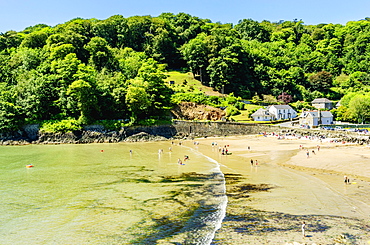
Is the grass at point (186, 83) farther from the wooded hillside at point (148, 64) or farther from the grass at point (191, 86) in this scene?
the wooded hillside at point (148, 64)

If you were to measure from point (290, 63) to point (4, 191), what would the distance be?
109 m

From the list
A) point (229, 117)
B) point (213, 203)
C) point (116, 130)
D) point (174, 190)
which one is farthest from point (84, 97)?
point (213, 203)

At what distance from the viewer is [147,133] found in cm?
6669

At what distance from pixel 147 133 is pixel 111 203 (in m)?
45.5

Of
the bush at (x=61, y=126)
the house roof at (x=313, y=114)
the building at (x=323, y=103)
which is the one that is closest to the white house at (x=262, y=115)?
the house roof at (x=313, y=114)

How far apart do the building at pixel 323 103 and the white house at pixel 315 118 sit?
19.8 meters

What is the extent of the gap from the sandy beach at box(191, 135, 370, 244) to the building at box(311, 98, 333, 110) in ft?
169

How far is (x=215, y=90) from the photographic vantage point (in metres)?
92.9

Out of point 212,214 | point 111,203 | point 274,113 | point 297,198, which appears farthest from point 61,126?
point 297,198

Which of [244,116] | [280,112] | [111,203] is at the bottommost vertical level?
[111,203]

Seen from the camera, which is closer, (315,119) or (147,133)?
(147,133)

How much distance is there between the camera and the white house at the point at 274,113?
72.5 meters

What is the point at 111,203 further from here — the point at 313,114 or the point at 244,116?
the point at 313,114

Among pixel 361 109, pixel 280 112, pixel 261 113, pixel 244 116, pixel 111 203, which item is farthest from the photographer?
pixel 280 112
